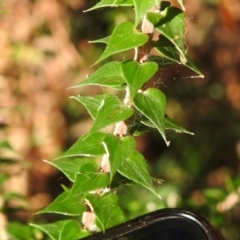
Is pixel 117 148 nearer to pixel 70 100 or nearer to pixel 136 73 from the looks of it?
pixel 136 73

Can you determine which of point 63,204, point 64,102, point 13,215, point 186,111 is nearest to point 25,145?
point 64,102

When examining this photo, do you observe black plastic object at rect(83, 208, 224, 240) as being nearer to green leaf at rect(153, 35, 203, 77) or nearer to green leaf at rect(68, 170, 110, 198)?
green leaf at rect(68, 170, 110, 198)

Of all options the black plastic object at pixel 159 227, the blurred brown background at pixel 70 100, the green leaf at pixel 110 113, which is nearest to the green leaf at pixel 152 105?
the green leaf at pixel 110 113

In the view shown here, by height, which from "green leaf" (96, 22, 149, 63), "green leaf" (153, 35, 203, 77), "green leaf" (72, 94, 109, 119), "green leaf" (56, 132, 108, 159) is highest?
"green leaf" (96, 22, 149, 63)

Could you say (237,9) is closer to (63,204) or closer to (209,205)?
(209,205)

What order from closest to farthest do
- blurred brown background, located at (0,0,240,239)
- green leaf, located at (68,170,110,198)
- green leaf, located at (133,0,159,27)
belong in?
1. green leaf, located at (133,0,159,27)
2. green leaf, located at (68,170,110,198)
3. blurred brown background, located at (0,0,240,239)

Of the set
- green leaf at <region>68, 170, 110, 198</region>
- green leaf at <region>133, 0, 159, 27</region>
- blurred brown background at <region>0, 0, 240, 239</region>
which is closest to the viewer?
green leaf at <region>133, 0, 159, 27</region>

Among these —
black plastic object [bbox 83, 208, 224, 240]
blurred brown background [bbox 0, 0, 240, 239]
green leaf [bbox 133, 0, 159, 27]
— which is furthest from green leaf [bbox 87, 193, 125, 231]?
blurred brown background [bbox 0, 0, 240, 239]
